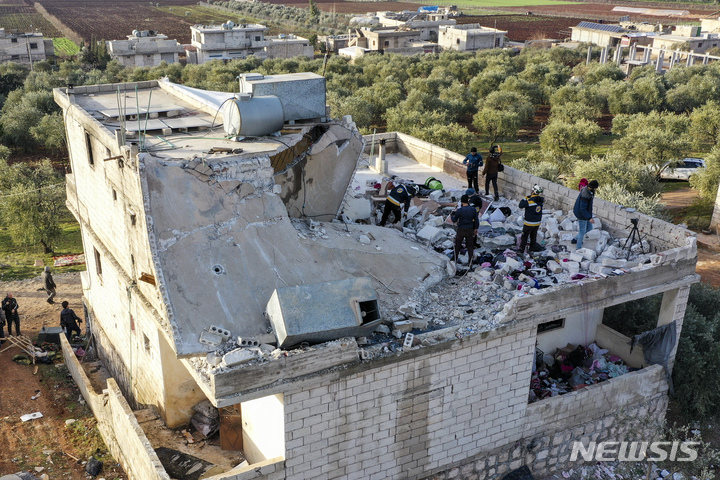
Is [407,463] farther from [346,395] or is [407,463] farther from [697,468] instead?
[697,468]

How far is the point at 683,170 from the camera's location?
3434 centimetres

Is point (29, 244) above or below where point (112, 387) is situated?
below

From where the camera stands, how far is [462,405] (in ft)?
36.8

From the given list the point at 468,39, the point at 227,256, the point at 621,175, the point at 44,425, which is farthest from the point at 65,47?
the point at 227,256

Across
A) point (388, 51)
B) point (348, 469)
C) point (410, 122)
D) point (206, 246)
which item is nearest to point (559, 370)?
point (348, 469)

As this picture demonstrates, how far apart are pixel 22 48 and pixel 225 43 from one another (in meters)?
19.2

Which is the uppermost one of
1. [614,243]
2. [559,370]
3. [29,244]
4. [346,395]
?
[614,243]

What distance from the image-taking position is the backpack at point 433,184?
16938 mm

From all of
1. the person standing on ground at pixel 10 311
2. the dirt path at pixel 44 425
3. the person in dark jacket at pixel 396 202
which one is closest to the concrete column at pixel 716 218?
the person in dark jacket at pixel 396 202

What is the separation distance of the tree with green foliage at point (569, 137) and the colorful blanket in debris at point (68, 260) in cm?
2414

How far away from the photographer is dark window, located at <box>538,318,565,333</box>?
557 inches

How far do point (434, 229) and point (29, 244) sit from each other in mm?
18342

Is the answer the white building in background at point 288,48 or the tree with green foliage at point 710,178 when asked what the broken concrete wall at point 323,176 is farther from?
the white building in background at point 288,48

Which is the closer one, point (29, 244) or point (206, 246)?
point (206, 246)
